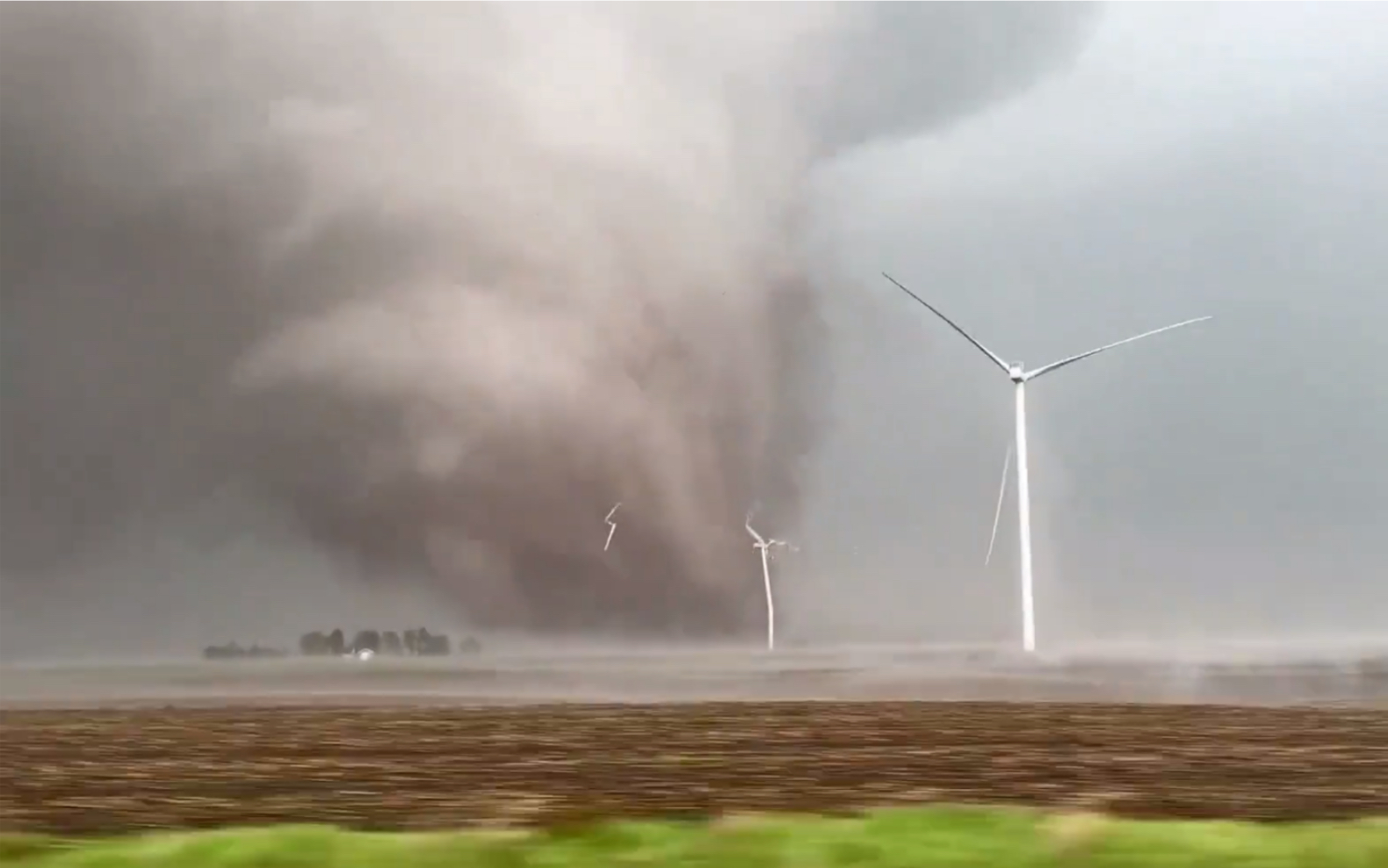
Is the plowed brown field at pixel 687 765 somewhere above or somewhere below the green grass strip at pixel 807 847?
below

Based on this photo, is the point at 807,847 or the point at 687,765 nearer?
the point at 807,847

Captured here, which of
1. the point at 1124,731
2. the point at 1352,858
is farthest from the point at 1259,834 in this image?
the point at 1124,731

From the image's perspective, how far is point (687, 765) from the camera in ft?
87.7

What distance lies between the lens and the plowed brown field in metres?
20.2

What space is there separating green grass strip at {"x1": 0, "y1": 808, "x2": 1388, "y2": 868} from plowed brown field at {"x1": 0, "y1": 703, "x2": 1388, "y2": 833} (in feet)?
11.6

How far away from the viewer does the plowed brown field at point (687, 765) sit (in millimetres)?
20234

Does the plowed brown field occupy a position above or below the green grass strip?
below

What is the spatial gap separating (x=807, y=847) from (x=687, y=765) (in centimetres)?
1314

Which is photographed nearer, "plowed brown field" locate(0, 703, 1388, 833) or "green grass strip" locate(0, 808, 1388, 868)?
"green grass strip" locate(0, 808, 1388, 868)

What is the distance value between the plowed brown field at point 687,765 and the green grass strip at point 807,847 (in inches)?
140

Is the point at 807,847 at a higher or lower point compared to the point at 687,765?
higher

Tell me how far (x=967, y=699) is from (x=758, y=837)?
4142cm

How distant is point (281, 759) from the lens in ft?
101

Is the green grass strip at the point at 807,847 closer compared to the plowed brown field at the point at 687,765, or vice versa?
the green grass strip at the point at 807,847
